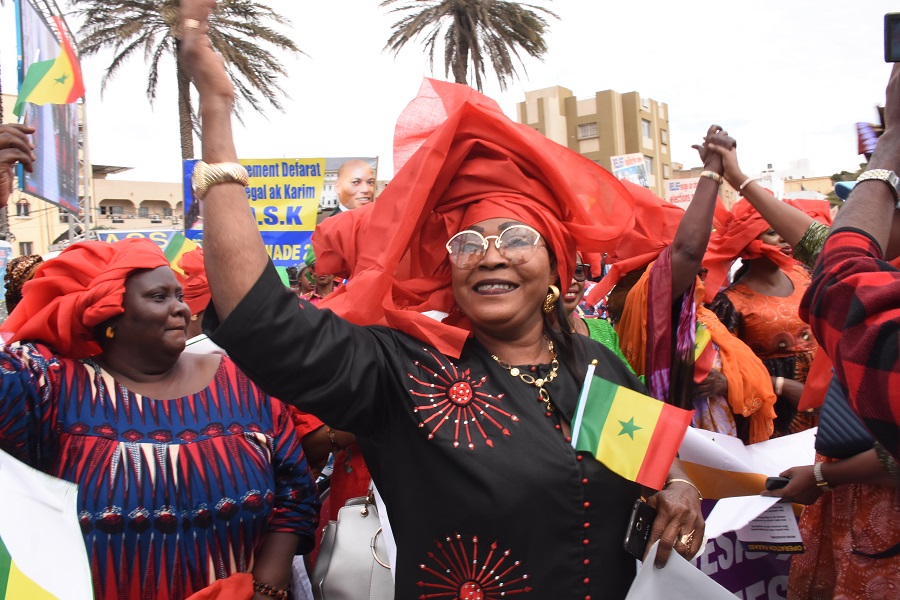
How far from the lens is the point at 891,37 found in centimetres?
166

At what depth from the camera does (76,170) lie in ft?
35.5

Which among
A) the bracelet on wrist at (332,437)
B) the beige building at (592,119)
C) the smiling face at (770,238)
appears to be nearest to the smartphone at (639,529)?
the bracelet on wrist at (332,437)

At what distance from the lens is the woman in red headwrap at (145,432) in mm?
2287

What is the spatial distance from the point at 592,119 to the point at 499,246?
150 feet

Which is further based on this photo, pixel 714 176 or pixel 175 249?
pixel 175 249

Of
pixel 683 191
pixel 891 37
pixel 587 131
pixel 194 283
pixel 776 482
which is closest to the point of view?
Answer: pixel 891 37

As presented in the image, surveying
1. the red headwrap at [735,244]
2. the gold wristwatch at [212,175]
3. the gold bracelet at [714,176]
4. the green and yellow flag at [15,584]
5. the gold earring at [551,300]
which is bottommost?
the green and yellow flag at [15,584]

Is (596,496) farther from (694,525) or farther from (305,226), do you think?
(305,226)

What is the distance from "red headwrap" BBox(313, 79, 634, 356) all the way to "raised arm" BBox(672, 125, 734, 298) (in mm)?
881

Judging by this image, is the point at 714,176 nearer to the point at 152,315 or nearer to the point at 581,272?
the point at 581,272

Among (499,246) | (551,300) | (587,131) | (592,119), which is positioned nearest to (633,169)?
(551,300)

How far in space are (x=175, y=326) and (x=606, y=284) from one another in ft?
7.53

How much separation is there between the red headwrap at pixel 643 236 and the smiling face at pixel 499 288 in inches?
48.6

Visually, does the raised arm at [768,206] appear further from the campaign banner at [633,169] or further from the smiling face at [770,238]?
the campaign banner at [633,169]
